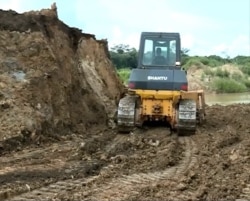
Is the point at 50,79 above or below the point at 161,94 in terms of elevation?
above

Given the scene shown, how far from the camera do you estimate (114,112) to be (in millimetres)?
17453

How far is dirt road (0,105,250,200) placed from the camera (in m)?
7.41

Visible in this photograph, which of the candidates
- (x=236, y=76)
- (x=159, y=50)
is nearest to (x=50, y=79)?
(x=159, y=50)

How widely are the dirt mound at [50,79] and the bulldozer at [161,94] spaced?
151 centimetres

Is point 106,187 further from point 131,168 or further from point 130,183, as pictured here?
point 131,168

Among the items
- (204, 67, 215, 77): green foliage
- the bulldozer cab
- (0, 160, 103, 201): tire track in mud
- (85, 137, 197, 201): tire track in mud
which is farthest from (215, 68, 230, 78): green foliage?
(0, 160, 103, 201): tire track in mud

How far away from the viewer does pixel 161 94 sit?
14.1m

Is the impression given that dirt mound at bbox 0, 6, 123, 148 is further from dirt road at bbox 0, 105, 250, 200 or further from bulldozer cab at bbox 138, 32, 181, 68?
bulldozer cab at bbox 138, 32, 181, 68

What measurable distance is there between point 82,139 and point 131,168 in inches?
159

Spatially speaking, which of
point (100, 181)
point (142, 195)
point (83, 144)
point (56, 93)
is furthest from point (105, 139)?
point (142, 195)

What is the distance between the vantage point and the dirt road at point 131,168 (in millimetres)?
7406

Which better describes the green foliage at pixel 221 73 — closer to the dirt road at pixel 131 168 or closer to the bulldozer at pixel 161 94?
the bulldozer at pixel 161 94

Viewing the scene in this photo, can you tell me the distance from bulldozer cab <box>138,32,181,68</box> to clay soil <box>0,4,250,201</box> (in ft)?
5.69

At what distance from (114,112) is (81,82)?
4.54 ft
